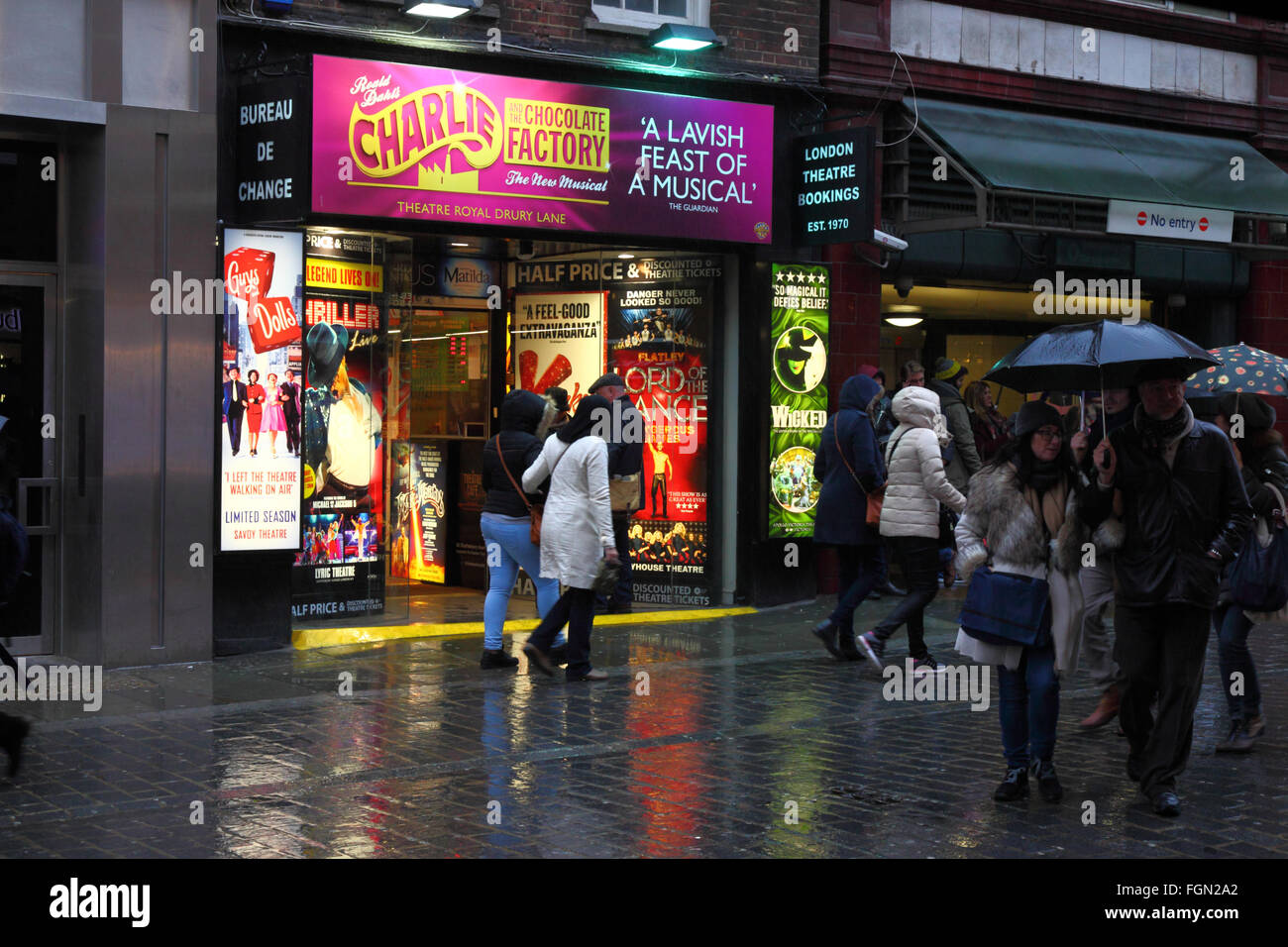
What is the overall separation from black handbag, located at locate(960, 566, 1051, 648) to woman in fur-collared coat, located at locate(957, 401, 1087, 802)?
0.15 feet

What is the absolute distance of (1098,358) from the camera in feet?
21.8

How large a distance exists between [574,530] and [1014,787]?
3580mm

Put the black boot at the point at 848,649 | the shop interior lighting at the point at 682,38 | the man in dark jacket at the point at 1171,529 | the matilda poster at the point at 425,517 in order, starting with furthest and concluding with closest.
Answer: the matilda poster at the point at 425,517
the shop interior lighting at the point at 682,38
the black boot at the point at 848,649
the man in dark jacket at the point at 1171,529

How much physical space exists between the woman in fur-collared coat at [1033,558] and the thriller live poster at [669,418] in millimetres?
6461

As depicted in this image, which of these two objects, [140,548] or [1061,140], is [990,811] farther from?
[1061,140]

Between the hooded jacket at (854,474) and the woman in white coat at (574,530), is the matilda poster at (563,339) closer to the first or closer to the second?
the hooded jacket at (854,474)

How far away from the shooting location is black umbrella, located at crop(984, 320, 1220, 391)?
6.64 m

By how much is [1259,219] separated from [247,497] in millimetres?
10994

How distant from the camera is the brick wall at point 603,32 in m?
11.2

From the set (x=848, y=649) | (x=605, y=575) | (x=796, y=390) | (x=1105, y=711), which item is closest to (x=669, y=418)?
(x=796, y=390)

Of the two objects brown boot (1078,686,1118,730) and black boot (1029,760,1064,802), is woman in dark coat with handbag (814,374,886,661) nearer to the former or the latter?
brown boot (1078,686,1118,730)

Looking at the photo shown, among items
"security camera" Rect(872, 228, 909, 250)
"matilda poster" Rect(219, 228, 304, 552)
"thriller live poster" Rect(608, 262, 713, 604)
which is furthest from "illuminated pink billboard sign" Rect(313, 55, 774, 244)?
"security camera" Rect(872, 228, 909, 250)

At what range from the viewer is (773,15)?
1319 centimetres

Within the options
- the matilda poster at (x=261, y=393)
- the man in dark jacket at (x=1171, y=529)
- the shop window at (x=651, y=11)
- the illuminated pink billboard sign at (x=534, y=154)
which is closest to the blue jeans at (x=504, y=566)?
the matilda poster at (x=261, y=393)
